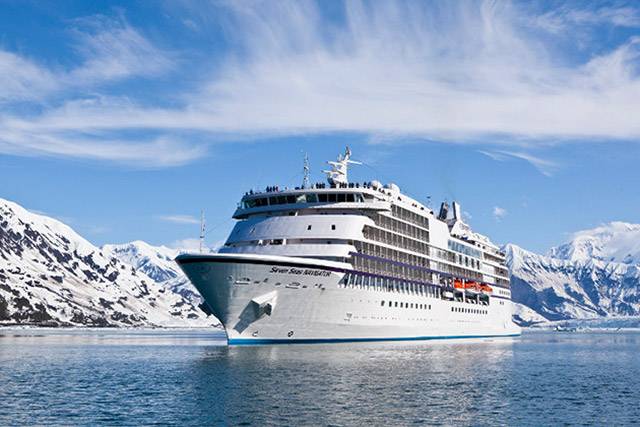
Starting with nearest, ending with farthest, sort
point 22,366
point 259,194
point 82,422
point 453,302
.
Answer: point 82,422, point 22,366, point 259,194, point 453,302

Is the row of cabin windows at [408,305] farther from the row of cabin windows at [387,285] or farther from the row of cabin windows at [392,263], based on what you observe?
the row of cabin windows at [392,263]

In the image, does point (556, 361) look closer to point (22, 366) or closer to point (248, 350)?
point (248, 350)

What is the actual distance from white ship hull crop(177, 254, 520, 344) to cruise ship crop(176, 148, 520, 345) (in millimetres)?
100

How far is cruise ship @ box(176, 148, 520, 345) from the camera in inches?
2805

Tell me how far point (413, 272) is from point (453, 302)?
1712 cm

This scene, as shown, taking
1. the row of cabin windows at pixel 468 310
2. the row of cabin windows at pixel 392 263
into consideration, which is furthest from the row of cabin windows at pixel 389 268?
the row of cabin windows at pixel 468 310

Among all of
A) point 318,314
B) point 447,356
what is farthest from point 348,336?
point 447,356

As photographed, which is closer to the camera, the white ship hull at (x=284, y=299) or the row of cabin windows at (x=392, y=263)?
the white ship hull at (x=284, y=299)

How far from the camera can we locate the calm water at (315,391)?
35.4m

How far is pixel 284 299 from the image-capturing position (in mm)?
72250

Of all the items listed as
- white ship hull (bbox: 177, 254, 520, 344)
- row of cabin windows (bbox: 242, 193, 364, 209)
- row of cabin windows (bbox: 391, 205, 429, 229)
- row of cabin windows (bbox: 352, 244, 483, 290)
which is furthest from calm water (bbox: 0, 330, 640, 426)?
row of cabin windows (bbox: 391, 205, 429, 229)

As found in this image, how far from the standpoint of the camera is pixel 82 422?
33438 millimetres

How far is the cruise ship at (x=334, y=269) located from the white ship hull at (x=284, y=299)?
100 mm

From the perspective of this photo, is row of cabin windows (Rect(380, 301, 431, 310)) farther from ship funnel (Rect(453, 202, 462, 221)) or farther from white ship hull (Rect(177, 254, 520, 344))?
ship funnel (Rect(453, 202, 462, 221))
